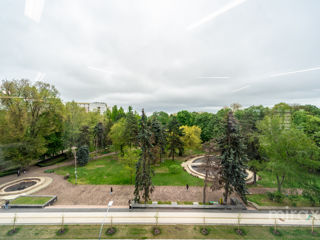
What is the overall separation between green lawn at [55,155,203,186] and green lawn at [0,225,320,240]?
316 inches

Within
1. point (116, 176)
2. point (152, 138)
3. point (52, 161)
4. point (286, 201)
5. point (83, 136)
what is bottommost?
point (116, 176)

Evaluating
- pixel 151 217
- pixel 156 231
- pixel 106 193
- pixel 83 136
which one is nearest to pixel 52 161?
pixel 83 136

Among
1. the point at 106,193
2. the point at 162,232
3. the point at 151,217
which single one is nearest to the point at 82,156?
the point at 106,193

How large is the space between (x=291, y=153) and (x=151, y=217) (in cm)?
1644

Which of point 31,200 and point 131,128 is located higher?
point 131,128

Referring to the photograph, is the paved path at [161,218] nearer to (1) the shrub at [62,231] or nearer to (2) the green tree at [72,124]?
(1) the shrub at [62,231]

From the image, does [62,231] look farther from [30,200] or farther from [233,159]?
[233,159]

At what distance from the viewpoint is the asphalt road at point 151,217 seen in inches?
459

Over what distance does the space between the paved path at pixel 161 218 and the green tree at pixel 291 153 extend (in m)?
3.97

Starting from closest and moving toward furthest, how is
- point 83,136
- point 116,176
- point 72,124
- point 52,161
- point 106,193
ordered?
point 106,193 < point 116,176 < point 52,161 < point 83,136 < point 72,124

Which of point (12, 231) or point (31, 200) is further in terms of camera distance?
point (31, 200)

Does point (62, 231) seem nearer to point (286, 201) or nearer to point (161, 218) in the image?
point (161, 218)

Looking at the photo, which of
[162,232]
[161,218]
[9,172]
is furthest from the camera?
[9,172]

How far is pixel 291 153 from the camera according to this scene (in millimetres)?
14273
